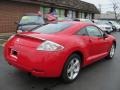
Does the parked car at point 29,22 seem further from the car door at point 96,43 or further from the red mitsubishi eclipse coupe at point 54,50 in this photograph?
the red mitsubishi eclipse coupe at point 54,50

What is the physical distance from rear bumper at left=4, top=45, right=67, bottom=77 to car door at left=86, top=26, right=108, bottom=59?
1570 millimetres

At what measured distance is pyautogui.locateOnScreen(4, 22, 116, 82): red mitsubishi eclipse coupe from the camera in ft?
16.9

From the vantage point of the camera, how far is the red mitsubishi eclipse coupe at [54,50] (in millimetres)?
5152

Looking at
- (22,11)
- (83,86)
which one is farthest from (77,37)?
(22,11)

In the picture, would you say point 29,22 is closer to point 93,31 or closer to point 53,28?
point 93,31

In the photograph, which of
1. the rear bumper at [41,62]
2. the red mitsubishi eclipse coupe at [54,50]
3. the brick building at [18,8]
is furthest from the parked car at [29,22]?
the rear bumper at [41,62]

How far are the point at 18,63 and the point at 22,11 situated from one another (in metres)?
16.3

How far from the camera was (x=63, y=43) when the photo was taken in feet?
17.8

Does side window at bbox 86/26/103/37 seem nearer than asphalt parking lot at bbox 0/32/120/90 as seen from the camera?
No

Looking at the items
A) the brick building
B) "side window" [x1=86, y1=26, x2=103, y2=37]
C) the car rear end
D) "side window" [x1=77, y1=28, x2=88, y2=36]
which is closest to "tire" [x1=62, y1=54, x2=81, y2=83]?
the car rear end

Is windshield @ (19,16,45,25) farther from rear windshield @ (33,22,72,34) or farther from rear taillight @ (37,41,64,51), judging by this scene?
rear taillight @ (37,41,64,51)

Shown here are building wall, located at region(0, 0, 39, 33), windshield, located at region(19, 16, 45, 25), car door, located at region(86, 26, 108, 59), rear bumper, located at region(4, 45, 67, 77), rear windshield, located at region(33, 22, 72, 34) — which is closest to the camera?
rear bumper, located at region(4, 45, 67, 77)

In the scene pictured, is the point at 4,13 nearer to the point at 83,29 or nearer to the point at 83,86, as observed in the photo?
the point at 83,29

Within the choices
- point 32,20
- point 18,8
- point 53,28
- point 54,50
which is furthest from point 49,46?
point 18,8
